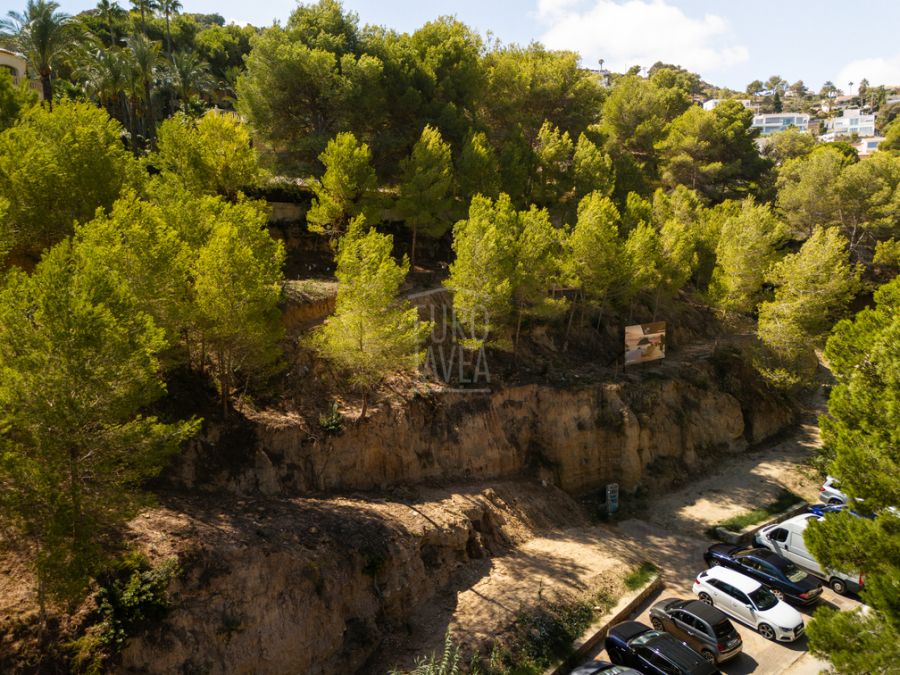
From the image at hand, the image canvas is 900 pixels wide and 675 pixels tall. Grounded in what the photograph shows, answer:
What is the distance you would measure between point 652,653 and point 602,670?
184 cm

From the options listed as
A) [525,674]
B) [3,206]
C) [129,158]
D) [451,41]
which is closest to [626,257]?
[451,41]

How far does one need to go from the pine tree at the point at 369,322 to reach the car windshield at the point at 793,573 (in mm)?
15278

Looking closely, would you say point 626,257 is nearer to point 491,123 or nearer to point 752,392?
point 752,392

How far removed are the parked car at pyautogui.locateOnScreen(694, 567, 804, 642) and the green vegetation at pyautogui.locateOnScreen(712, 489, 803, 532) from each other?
5.49 meters

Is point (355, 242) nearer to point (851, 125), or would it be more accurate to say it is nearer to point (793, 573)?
point (793, 573)

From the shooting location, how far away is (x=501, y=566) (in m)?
20.3

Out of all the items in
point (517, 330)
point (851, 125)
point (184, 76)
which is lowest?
point (517, 330)

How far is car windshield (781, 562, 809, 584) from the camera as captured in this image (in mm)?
19719

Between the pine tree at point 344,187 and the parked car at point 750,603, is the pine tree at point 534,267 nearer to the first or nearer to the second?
the pine tree at point 344,187

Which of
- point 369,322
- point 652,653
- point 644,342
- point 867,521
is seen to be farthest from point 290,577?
point 644,342

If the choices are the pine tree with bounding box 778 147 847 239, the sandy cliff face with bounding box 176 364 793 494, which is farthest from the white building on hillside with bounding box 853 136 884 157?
the sandy cliff face with bounding box 176 364 793 494

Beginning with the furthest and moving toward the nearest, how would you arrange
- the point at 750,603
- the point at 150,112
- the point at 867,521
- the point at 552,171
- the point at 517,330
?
the point at 150,112 → the point at 552,171 → the point at 517,330 → the point at 750,603 → the point at 867,521

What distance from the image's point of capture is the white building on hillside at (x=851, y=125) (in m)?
146

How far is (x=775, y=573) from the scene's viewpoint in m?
19.8
